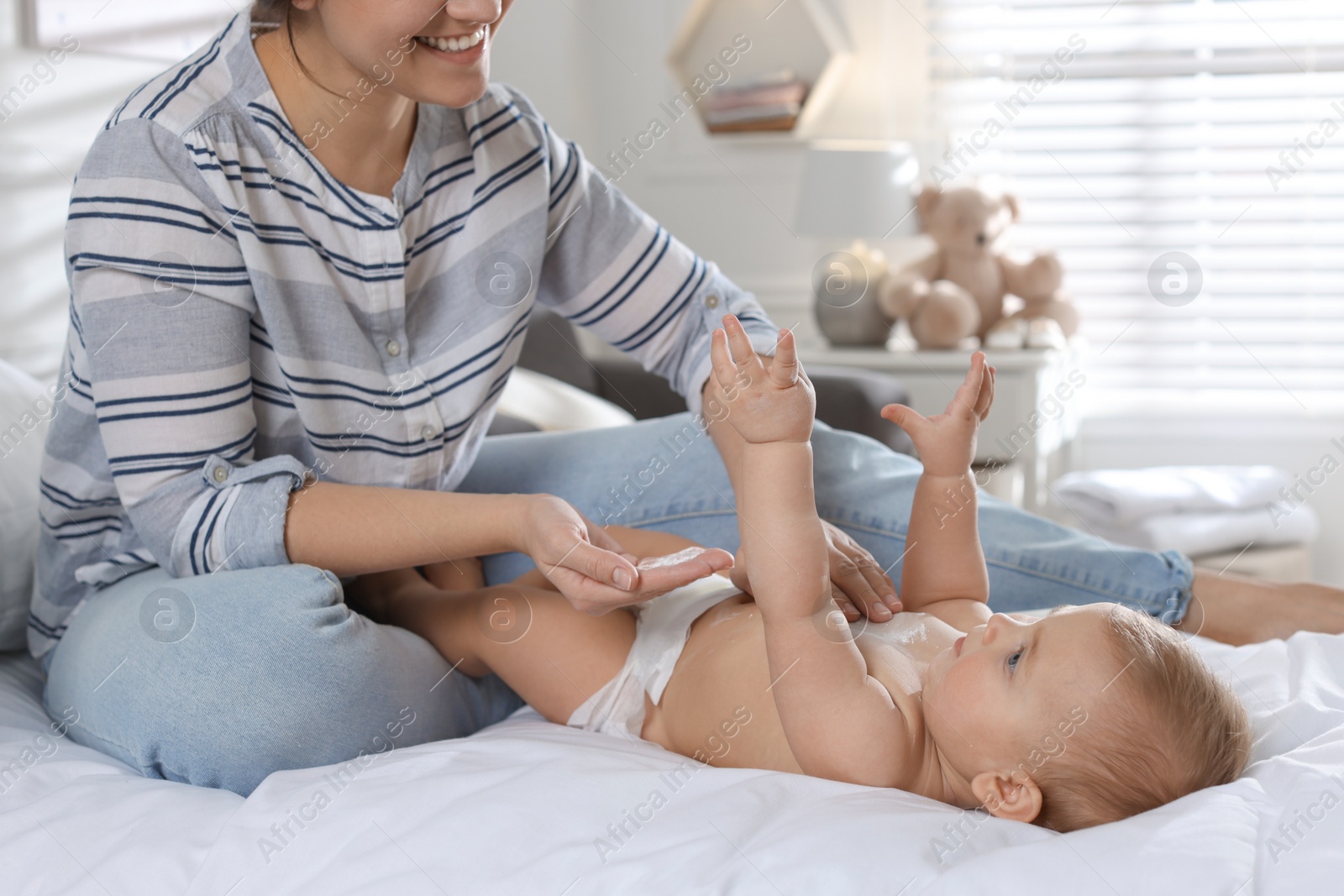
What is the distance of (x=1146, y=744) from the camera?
2.38 ft

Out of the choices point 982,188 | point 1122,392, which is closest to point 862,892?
point 982,188

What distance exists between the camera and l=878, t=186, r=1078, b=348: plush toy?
8.06ft

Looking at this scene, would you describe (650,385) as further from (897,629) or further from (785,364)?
(785,364)

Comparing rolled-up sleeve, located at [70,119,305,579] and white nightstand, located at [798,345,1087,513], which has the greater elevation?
rolled-up sleeve, located at [70,119,305,579]

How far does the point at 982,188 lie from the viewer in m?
2.57

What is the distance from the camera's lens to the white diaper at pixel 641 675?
0.92 meters

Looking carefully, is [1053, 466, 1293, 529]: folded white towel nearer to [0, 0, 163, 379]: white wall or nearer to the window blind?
the window blind

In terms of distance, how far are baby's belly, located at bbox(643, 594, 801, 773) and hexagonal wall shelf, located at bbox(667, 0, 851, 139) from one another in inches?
87.0

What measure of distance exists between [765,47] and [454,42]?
214 cm

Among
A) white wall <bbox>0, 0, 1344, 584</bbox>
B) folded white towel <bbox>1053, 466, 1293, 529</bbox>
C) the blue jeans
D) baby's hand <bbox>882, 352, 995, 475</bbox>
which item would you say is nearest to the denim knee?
the blue jeans

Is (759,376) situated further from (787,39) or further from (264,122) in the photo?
(787,39)

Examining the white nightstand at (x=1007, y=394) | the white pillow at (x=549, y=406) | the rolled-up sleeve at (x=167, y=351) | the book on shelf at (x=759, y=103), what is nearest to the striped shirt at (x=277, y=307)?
the rolled-up sleeve at (x=167, y=351)

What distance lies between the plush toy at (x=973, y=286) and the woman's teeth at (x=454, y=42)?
5.45 ft

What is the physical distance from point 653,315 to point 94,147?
0.55 metres
